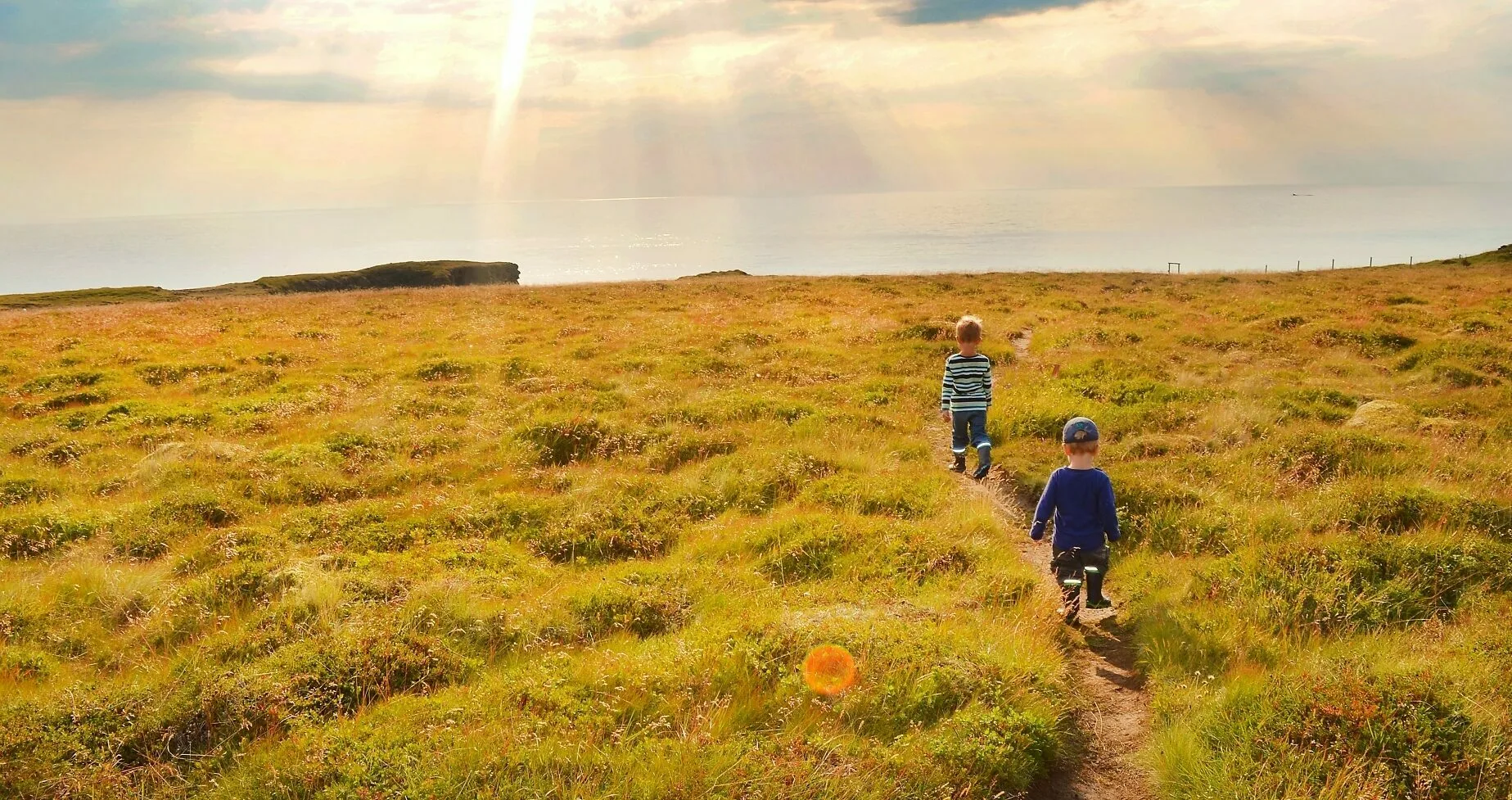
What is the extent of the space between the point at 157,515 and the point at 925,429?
12655mm

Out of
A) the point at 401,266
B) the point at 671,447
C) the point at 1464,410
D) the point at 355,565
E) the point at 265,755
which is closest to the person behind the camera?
the point at 265,755

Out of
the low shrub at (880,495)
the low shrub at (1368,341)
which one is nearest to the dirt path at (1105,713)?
Answer: the low shrub at (880,495)

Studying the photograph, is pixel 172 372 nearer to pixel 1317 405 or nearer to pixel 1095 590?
pixel 1095 590

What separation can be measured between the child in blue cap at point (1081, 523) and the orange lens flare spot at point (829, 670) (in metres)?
2.66

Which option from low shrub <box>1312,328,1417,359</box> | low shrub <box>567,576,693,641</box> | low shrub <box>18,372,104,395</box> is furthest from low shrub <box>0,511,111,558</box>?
low shrub <box>1312,328,1417,359</box>

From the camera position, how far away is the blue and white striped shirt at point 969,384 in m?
12.8

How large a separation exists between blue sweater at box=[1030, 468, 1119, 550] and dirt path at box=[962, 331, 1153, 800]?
642 mm

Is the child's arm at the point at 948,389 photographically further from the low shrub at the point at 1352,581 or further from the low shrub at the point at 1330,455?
the low shrub at the point at 1352,581

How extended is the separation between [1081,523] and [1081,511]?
0.13 meters

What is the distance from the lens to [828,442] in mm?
13633

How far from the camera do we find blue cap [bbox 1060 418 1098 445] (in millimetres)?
7871

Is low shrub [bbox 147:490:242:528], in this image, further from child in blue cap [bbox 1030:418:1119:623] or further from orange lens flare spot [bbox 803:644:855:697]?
child in blue cap [bbox 1030:418:1119:623]

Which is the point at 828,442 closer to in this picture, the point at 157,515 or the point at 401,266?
the point at 157,515

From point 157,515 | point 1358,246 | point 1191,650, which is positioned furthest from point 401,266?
point 1358,246
